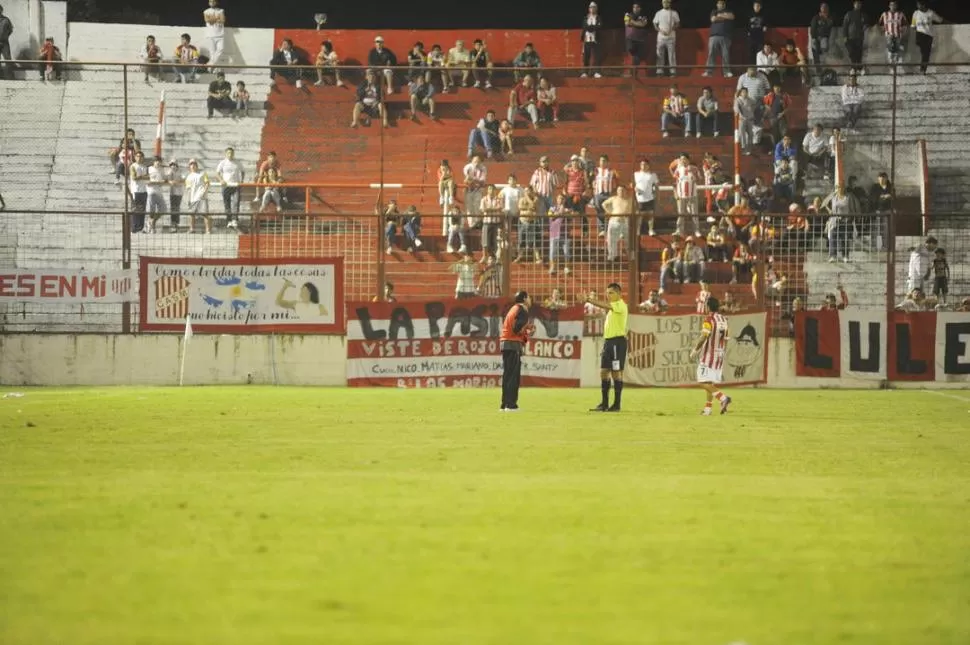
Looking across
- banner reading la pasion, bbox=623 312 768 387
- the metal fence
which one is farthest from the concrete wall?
banner reading la pasion, bbox=623 312 768 387

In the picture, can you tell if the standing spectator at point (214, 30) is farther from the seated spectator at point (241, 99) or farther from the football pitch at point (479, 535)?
the football pitch at point (479, 535)

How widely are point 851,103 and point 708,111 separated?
13.3 ft

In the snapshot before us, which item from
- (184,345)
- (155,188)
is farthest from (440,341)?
(155,188)

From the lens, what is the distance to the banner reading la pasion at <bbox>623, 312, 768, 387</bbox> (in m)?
26.7

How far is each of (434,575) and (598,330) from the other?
19.7m

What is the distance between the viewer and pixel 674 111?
1449 inches

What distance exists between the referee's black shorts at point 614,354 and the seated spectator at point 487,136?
1620cm

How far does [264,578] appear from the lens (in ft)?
25.0

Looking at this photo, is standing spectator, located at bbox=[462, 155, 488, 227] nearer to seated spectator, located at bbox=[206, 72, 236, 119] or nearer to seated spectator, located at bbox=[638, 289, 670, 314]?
seated spectator, located at bbox=[638, 289, 670, 314]

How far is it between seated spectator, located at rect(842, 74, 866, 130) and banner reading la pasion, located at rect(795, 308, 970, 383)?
11526mm

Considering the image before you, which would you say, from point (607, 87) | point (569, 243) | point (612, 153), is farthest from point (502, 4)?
point (569, 243)

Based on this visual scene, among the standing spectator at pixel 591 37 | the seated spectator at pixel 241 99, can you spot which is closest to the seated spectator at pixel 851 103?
the standing spectator at pixel 591 37

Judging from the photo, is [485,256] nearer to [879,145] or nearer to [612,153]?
[612,153]

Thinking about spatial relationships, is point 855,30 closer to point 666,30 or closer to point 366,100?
point 666,30
